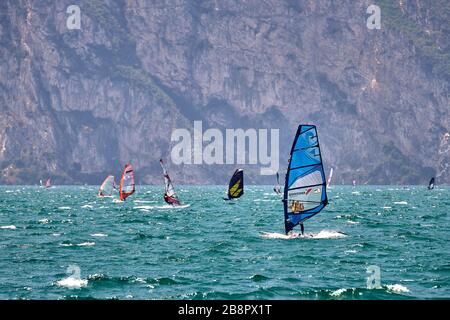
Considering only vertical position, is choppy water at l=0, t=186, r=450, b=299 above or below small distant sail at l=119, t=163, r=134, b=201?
below

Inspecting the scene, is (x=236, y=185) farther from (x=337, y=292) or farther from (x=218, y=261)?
(x=337, y=292)

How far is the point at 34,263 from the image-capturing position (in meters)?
40.8

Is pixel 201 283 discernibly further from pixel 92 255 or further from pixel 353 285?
pixel 92 255

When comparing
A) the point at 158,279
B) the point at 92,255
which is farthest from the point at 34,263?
the point at 158,279

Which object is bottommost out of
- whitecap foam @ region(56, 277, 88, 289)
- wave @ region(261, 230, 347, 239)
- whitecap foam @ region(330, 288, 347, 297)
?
whitecap foam @ region(330, 288, 347, 297)

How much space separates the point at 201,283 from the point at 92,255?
38.5 feet

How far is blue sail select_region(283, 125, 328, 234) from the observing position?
4897 centimetres

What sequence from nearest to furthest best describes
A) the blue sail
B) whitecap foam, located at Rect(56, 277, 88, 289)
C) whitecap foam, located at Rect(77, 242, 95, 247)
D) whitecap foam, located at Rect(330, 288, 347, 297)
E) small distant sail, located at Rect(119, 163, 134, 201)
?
1. whitecap foam, located at Rect(330, 288, 347, 297)
2. whitecap foam, located at Rect(56, 277, 88, 289)
3. the blue sail
4. whitecap foam, located at Rect(77, 242, 95, 247)
5. small distant sail, located at Rect(119, 163, 134, 201)

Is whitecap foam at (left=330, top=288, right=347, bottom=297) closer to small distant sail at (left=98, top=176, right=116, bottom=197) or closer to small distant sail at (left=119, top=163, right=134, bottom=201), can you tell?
small distant sail at (left=119, top=163, right=134, bottom=201)

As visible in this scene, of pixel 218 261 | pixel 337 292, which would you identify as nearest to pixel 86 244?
pixel 218 261

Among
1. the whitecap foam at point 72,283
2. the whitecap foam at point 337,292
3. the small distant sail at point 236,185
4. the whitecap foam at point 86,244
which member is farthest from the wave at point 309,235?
the small distant sail at point 236,185

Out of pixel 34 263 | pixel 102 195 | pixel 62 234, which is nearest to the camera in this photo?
pixel 34 263

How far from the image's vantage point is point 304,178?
50.0 meters

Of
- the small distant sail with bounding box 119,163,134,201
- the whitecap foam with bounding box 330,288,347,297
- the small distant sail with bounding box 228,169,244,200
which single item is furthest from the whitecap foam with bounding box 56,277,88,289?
the small distant sail with bounding box 119,163,134,201
